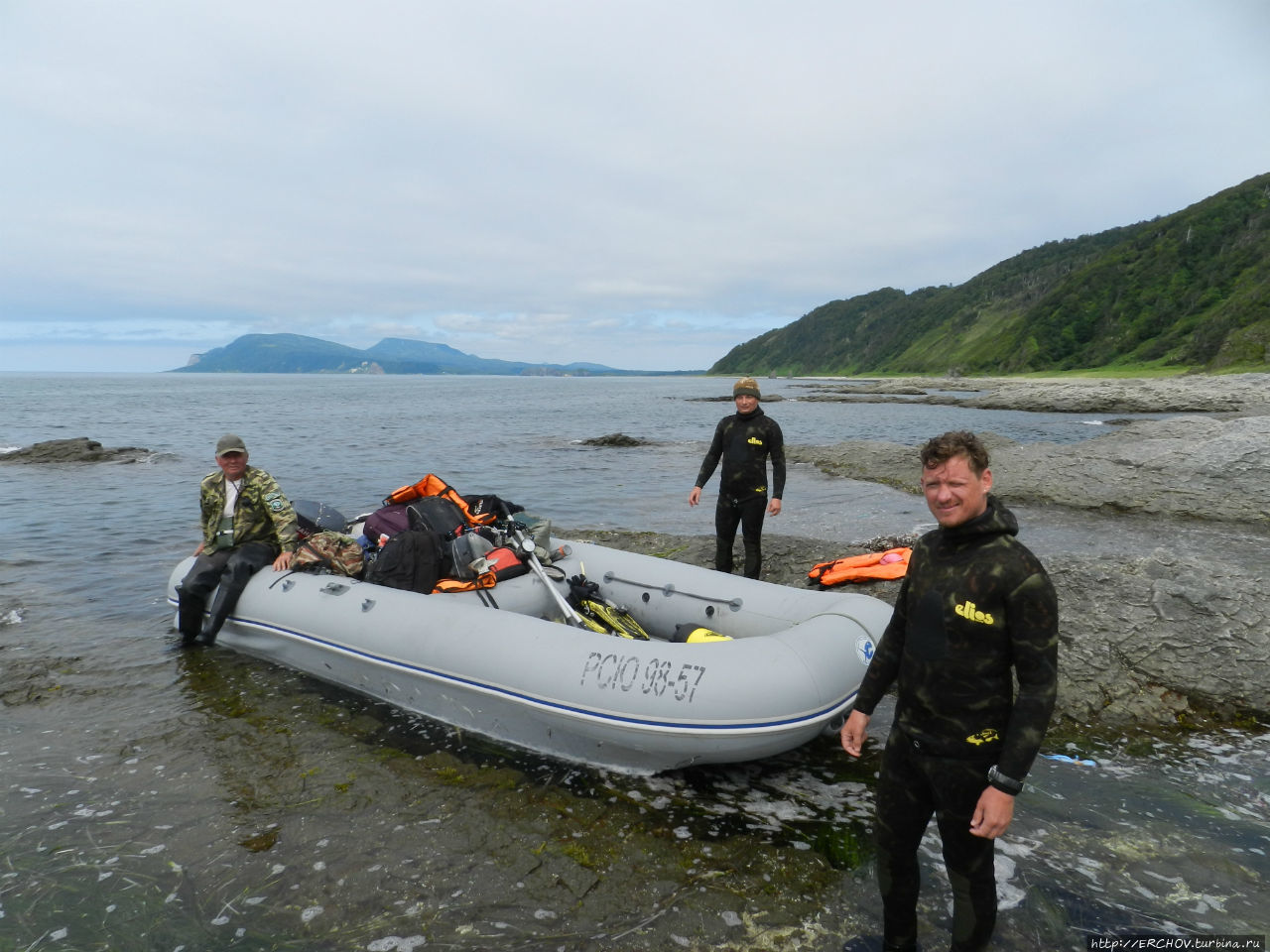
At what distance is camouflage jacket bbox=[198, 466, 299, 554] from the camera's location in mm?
7094

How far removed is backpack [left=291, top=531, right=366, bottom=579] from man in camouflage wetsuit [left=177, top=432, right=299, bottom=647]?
0.17 meters

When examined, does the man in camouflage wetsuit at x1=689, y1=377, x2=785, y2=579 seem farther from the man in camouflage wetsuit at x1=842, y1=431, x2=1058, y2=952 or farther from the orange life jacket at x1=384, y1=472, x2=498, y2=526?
the man in camouflage wetsuit at x1=842, y1=431, x2=1058, y2=952

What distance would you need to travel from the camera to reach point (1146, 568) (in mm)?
6551

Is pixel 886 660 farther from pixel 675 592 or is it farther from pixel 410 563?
pixel 410 563

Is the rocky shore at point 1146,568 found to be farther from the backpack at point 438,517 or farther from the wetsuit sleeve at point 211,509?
the wetsuit sleeve at point 211,509

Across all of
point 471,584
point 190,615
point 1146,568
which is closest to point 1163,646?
point 1146,568

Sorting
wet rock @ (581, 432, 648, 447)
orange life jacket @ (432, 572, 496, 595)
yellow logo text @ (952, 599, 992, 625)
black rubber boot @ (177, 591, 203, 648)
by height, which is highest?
yellow logo text @ (952, 599, 992, 625)

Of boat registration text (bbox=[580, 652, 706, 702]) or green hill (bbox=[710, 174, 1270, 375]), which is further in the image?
green hill (bbox=[710, 174, 1270, 375])

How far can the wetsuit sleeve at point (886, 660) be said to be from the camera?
2986 millimetres

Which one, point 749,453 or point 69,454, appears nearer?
point 749,453

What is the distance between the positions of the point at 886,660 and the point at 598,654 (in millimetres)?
2314

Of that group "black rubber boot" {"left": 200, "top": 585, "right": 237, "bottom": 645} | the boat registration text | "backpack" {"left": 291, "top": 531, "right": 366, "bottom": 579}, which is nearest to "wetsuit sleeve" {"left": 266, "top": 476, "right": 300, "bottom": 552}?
"backpack" {"left": 291, "top": 531, "right": 366, "bottom": 579}

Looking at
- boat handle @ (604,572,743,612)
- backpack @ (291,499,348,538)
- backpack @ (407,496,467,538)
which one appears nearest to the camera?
boat handle @ (604,572,743,612)

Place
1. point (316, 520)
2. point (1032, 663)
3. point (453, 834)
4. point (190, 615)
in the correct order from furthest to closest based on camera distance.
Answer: point (316, 520) → point (190, 615) → point (453, 834) → point (1032, 663)
